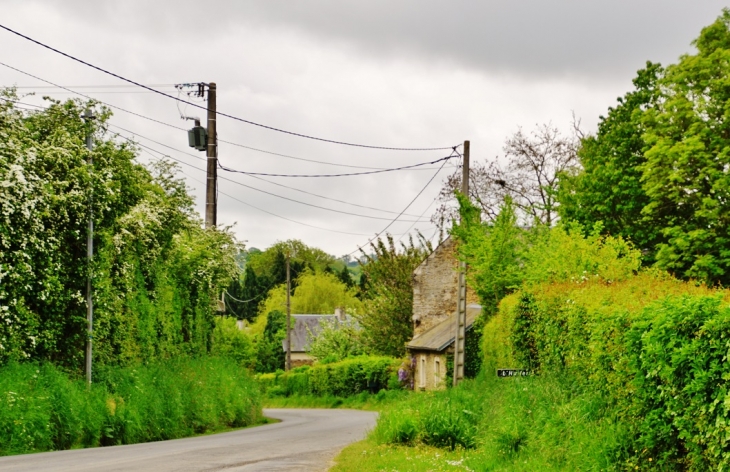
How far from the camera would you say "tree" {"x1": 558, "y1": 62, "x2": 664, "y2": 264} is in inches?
1319

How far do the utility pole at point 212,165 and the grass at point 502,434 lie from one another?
12720 millimetres

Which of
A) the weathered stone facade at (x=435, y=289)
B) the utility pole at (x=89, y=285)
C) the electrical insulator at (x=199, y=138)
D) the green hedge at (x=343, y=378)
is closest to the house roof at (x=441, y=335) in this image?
the weathered stone facade at (x=435, y=289)

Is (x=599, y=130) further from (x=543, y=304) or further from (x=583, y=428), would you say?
(x=583, y=428)

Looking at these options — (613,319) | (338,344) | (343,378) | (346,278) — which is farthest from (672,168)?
(346,278)

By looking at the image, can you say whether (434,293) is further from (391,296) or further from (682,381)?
(682,381)

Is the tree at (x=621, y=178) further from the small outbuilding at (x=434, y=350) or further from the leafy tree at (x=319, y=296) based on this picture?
the leafy tree at (x=319, y=296)

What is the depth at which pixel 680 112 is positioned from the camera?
31.4 metres

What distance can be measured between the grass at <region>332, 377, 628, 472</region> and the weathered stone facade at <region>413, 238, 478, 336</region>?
2694 centimetres

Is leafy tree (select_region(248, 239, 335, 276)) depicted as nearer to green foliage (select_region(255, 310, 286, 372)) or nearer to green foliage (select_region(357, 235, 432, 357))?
green foliage (select_region(255, 310, 286, 372))

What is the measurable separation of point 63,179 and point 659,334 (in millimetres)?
16383

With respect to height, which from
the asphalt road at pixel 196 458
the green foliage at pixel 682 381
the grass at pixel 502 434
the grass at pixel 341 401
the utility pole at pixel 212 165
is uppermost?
the utility pole at pixel 212 165

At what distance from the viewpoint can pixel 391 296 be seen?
5244 cm

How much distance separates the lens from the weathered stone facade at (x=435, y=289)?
46.6 m

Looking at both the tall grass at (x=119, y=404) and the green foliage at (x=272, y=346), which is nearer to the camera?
the tall grass at (x=119, y=404)
